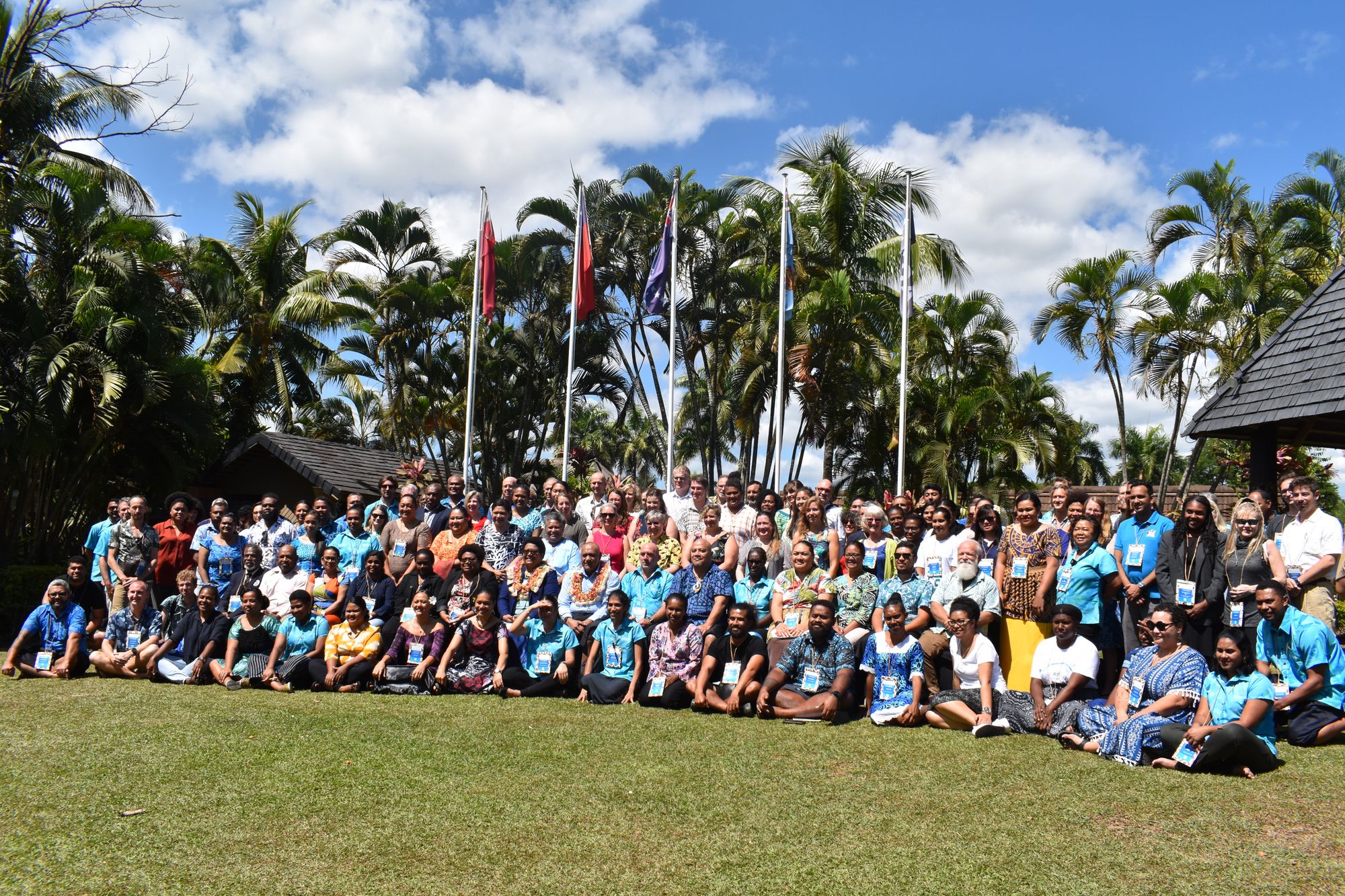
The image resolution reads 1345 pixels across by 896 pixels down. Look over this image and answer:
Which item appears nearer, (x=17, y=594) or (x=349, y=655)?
(x=349, y=655)

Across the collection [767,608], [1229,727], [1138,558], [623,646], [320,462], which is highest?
[320,462]

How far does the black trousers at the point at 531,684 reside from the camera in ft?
29.8

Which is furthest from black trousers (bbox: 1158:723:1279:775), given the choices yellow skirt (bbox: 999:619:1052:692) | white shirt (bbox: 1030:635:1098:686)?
yellow skirt (bbox: 999:619:1052:692)

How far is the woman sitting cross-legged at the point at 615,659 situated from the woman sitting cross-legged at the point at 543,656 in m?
0.20

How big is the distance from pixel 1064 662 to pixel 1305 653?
1550 mm

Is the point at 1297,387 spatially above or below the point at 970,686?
above

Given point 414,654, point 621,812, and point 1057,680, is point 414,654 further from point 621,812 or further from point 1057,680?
point 1057,680

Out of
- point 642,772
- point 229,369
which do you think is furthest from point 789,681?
point 229,369

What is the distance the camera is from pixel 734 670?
8.40 metres

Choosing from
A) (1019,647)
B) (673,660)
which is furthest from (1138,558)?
(673,660)

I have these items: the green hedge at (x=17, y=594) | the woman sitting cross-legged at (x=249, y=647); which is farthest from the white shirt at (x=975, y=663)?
the green hedge at (x=17, y=594)

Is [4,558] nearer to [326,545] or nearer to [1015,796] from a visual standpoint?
[326,545]

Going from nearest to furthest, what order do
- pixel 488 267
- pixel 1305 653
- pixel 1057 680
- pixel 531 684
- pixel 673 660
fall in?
pixel 1305 653 → pixel 1057 680 → pixel 673 660 → pixel 531 684 → pixel 488 267

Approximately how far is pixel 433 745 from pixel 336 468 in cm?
1476
